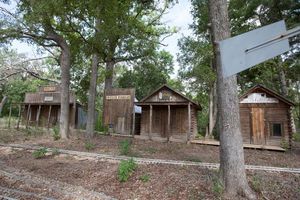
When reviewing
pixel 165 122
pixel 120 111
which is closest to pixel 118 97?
pixel 120 111

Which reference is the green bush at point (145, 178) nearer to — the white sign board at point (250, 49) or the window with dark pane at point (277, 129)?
the white sign board at point (250, 49)

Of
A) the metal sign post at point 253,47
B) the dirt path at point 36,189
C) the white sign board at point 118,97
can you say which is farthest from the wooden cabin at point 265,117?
the metal sign post at point 253,47

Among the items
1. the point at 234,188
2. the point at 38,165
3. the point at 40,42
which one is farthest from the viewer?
the point at 40,42

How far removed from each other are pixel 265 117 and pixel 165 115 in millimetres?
7079

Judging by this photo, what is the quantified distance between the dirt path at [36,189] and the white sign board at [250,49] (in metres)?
4.78

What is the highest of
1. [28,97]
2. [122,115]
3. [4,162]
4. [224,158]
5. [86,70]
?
[86,70]

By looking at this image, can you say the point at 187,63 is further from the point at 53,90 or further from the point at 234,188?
the point at 234,188

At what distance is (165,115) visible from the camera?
18766 mm

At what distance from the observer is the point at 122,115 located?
19562 millimetres

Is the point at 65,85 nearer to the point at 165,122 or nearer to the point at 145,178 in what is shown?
the point at 165,122

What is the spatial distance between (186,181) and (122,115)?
545 inches

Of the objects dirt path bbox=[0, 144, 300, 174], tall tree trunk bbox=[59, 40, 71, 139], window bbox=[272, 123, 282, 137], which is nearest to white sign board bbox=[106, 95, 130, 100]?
tall tree trunk bbox=[59, 40, 71, 139]

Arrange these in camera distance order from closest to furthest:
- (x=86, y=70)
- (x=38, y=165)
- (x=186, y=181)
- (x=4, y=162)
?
(x=186, y=181) → (x=38, y=165) → (x=4, y=162) → (x=86, y=70)

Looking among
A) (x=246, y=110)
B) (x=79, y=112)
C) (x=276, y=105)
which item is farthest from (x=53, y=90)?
(x=276, y=105)
